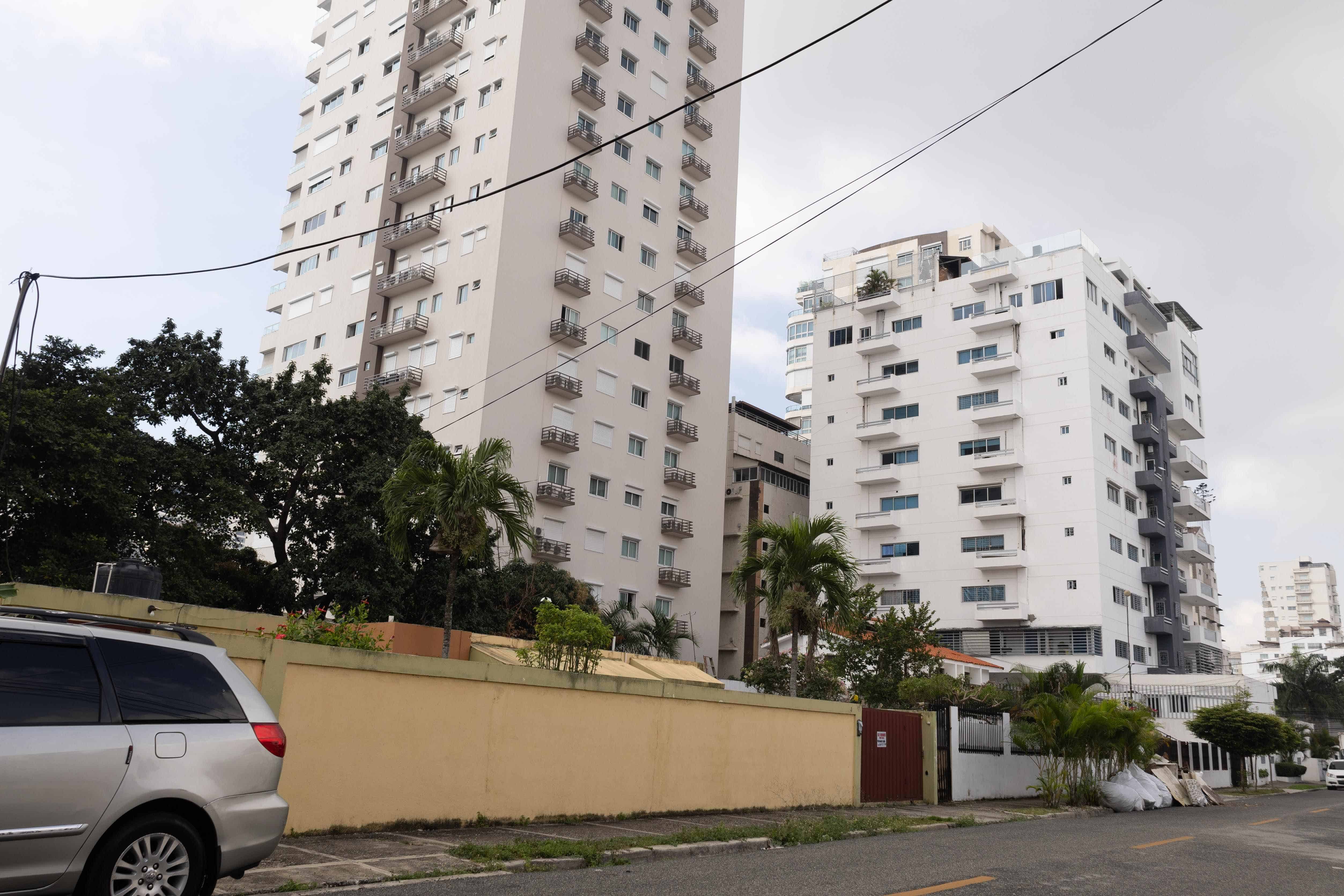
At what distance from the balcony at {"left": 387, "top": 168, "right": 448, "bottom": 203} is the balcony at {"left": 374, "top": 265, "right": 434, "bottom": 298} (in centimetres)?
422

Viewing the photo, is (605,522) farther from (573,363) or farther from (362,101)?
(362,101)

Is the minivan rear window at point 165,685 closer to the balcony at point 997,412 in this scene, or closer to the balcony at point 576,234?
the balcony at point 576,234

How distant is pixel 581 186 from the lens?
5247 cm

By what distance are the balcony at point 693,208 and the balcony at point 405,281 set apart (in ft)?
50.8

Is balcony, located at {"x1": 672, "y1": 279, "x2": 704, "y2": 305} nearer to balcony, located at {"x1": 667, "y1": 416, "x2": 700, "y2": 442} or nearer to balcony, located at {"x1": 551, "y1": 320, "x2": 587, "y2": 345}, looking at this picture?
balcony, located at {"x1": 667, "y1": 416, "x2": 700, "y2": 442}

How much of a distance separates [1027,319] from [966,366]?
495 centimetres

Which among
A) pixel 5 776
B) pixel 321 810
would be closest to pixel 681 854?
pixel 321 810

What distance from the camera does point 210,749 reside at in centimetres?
645

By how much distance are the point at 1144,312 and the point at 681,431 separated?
1487 inches

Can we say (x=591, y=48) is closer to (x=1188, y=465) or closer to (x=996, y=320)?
(x=996, y=320)

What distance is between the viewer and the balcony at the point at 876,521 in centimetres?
6906

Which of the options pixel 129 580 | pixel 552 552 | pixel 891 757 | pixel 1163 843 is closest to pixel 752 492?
pixel 552 552

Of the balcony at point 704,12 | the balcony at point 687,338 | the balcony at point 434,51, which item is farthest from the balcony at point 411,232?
the balcony at point 704,12

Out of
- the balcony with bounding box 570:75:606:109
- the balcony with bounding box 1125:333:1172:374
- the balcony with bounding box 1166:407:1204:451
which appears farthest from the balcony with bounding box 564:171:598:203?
the balcony with bounding box 1166:407:1204:451
